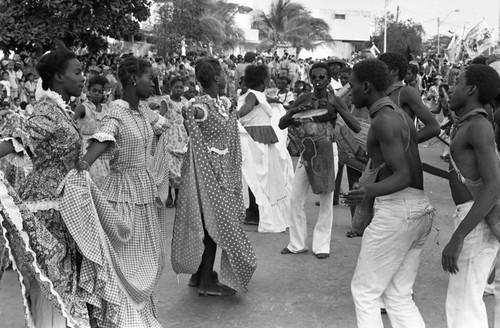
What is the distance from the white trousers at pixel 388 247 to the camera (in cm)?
342

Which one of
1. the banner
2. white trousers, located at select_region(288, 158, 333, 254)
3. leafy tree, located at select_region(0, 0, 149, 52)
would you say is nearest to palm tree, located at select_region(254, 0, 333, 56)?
the banner

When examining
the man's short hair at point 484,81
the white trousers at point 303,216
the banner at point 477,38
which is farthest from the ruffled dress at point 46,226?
the banner at point 477,38

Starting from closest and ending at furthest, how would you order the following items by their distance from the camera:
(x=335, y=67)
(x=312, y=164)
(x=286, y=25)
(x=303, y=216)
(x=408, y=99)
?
1. (x=408, y=99)
2. (x=312, y=164)
3. (x=303, y=216)
4. (x=335, y=67)
5. (x=286, y=25)

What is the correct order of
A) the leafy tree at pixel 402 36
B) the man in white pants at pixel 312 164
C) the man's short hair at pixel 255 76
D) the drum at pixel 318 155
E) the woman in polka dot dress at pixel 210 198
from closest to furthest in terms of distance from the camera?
1. the woman in polka dot dress at pixel 210 198
2. the man in white pants at pixel 312 164
3. the drum at pixel 318 155
4. the man's short hair at pixel 255 76
5. the leafy tree at pixel 402 36

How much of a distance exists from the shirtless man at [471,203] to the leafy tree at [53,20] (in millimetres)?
13256

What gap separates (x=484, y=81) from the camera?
336 centimetres

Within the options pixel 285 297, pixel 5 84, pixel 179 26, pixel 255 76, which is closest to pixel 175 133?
pixel 255 76

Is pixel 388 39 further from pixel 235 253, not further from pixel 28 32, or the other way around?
pixel 235 253

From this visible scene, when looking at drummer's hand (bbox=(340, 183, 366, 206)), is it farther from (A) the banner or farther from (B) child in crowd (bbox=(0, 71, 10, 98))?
(A) the banner

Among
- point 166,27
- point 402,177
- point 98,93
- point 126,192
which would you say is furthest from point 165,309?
point 166,27

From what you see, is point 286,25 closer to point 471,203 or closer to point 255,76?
point 255,76

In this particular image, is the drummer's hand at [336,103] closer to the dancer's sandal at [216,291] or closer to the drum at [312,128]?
→ the drum at [312,128]

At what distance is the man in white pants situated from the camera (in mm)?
5750

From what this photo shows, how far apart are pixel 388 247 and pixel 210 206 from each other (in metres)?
1.77
